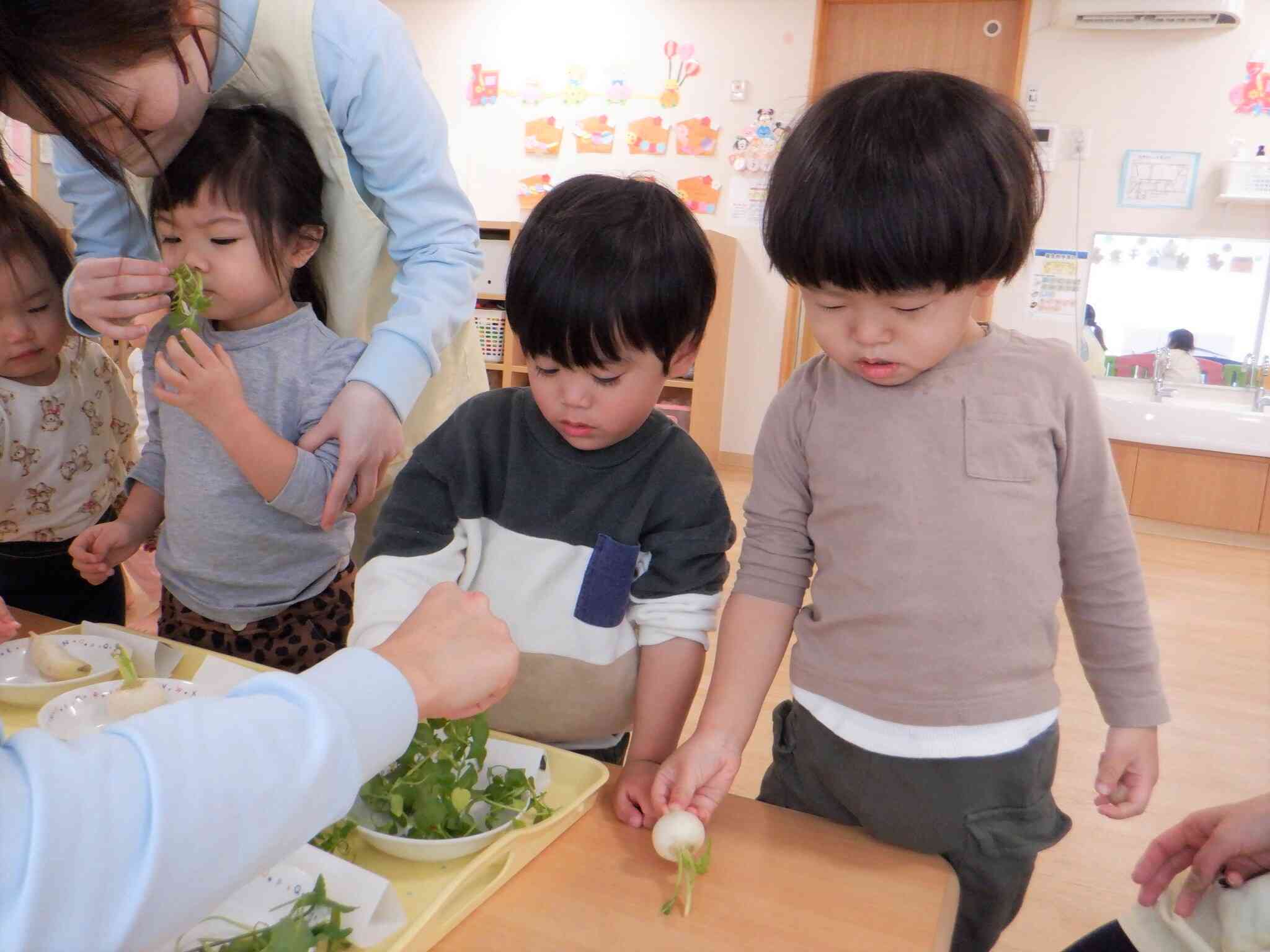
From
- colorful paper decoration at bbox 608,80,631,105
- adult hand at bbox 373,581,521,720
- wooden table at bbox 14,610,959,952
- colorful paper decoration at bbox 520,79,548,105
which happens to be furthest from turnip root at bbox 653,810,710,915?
colorful paper decoration at bbox 520,79,548,105

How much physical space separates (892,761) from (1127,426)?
3749 millimetres

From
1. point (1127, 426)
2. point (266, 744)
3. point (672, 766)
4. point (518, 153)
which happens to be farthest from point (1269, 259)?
point (266, 744)

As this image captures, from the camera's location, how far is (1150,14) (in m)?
3.91

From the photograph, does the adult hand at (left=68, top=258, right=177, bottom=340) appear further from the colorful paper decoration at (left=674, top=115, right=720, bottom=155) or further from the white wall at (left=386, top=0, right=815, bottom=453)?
the colorful paper decoration at (left=674, top=115, right=720, bottom=155)

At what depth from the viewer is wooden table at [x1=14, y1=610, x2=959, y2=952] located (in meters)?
0.62

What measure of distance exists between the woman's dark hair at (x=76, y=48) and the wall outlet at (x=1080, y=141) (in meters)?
4.19

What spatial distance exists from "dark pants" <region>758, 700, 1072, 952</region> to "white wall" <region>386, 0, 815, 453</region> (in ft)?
12.8

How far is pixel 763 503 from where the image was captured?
0.92 meters

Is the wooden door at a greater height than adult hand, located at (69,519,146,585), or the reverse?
the wooden door

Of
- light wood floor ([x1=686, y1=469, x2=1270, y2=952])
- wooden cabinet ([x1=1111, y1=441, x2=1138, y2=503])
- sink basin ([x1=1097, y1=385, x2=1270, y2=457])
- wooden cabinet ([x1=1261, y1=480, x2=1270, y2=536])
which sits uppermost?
sink basin ([x1=1097, y1=385, x2=1270, y2=457])

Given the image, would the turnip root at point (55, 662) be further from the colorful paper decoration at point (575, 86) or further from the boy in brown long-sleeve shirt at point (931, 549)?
the colorful paper decoration at point (575, 86)

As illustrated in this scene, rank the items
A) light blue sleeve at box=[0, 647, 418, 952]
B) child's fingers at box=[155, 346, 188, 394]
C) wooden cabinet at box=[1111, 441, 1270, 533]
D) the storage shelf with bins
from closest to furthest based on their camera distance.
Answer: light blue sleeve at box=[0, 647, 418, 952]
child's fingers at box=[155, 346, 188, 394]
wooden cabinet at box=[1111, 441, 1270, 533]
the storage shelf with bins

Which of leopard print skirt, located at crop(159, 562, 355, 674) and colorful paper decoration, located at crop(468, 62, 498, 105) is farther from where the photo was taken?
colorful paper decoration, located at crop(468, 62, 498, 105)

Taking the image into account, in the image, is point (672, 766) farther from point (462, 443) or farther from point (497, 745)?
point (462, 443)
